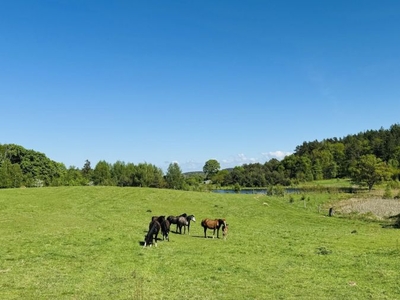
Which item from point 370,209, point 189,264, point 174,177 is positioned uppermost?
point 174,177

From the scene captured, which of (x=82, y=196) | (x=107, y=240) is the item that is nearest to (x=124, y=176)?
(x=82, y=196)

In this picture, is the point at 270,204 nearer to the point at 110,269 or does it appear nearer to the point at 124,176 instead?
the point at 110,269

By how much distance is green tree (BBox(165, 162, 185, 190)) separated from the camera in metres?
103

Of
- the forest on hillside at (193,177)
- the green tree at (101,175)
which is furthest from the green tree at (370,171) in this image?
the green tree at (101,175)

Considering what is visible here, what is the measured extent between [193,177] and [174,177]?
26.6m

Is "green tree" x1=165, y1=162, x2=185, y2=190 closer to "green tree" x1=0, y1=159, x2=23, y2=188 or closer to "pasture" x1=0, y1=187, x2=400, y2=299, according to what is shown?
"green tree" x1=0, y1=159, x2=23, y2=188

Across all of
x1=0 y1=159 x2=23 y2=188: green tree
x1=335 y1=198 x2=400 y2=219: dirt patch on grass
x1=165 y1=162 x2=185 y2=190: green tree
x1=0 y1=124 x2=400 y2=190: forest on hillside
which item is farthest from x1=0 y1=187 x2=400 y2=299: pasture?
x1=165 y1=162 x2=185 y2=190: green tree

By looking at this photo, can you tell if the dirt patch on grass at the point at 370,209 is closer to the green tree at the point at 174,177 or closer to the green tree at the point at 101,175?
the green tree at the point at 174,177

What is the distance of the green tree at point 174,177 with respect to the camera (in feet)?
336

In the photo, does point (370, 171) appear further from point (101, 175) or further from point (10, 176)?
point (10, 176)

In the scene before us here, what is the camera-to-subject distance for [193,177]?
13475cm

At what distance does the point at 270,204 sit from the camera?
46375 millimetres

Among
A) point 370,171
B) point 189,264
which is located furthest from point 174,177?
point 189,264

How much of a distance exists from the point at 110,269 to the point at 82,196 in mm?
30596
